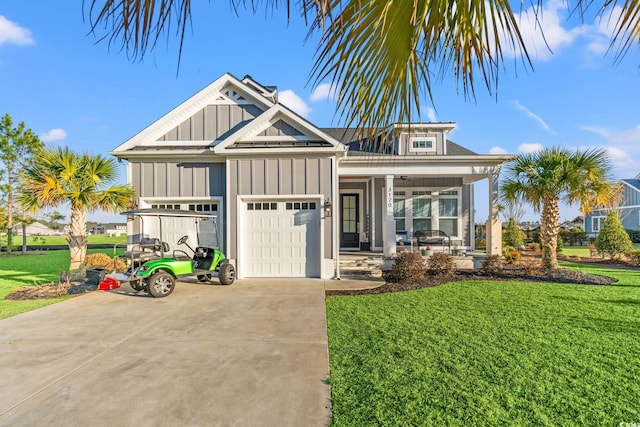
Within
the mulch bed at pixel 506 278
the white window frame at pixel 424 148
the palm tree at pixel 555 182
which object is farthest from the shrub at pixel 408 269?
the white window frame at pixel 424 148

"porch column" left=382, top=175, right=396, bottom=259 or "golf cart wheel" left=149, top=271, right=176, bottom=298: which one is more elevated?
"porch column" left=382, top=175, right=396, bottom=259

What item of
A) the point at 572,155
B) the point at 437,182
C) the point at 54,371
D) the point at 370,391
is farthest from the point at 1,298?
the point at 572,155

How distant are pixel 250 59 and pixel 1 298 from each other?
9.47 metres

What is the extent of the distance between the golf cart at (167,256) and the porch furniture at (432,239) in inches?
276

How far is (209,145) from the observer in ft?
34.8

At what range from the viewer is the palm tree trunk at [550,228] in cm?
1020

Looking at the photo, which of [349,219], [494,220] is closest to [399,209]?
[349,219]

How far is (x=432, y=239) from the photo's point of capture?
1212 cm

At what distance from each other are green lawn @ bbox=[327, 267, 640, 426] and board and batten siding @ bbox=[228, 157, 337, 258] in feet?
13.7

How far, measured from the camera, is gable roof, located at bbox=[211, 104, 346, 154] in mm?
9922

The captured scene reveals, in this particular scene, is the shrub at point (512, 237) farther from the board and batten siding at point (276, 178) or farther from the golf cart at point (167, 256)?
the golf cart at point (167, 256)

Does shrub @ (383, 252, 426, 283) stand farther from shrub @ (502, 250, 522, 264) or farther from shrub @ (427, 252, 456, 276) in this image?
shrub @ (502, 250, 522, 264)

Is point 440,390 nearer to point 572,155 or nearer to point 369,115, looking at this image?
point 369,115

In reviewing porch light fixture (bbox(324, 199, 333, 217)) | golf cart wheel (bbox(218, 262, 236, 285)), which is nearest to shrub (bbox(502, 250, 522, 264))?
porch light fixture (bbox(324, 199, 333, 217))
